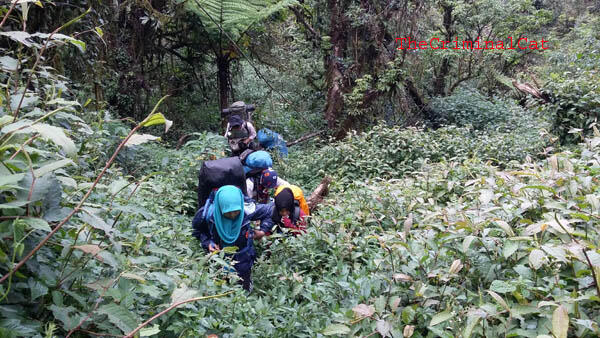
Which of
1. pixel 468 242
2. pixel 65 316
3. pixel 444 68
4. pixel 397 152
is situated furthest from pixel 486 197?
pixel 444 68

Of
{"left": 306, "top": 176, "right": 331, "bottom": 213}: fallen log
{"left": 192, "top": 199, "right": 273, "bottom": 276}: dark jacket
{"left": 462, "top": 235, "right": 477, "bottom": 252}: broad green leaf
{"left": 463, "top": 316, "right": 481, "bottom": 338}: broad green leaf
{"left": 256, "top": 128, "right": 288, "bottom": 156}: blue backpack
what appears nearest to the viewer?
{"left": 463, "top": 316, "right": 481, "bottom": 338}: broad green leaf

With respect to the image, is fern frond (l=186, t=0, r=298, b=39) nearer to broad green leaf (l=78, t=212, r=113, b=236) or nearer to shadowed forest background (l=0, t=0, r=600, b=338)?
shadowed forest background (l=0, t=0, r=600, b=338)

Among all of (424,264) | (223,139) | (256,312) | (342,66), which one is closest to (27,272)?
(256,312)

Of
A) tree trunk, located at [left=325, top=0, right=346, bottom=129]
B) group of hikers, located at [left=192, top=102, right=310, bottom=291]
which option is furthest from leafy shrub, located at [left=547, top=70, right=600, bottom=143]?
tree trunk, located at [left=325, top=0, right=346, bottom=129]

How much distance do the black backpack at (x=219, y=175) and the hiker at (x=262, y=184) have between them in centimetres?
107

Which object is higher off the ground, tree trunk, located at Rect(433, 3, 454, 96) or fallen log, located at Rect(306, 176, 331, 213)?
tree trunk, located at Rect(433, 3, 454, 96)

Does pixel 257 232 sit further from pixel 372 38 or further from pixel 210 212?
pixel 372 38

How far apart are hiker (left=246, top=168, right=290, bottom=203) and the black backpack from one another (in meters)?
1.07

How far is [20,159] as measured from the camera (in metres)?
1.26

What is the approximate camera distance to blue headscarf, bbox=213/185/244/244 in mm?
3406

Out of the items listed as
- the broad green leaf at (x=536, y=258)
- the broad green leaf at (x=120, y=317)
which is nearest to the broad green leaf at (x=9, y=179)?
the broad green leaf at (x=120, y=317)

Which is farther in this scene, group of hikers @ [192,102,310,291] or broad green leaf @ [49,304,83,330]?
group of hikers @ [192,102,310,291]

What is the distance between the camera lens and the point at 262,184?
5023 millimetres

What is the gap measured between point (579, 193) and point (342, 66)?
6.96 metres
